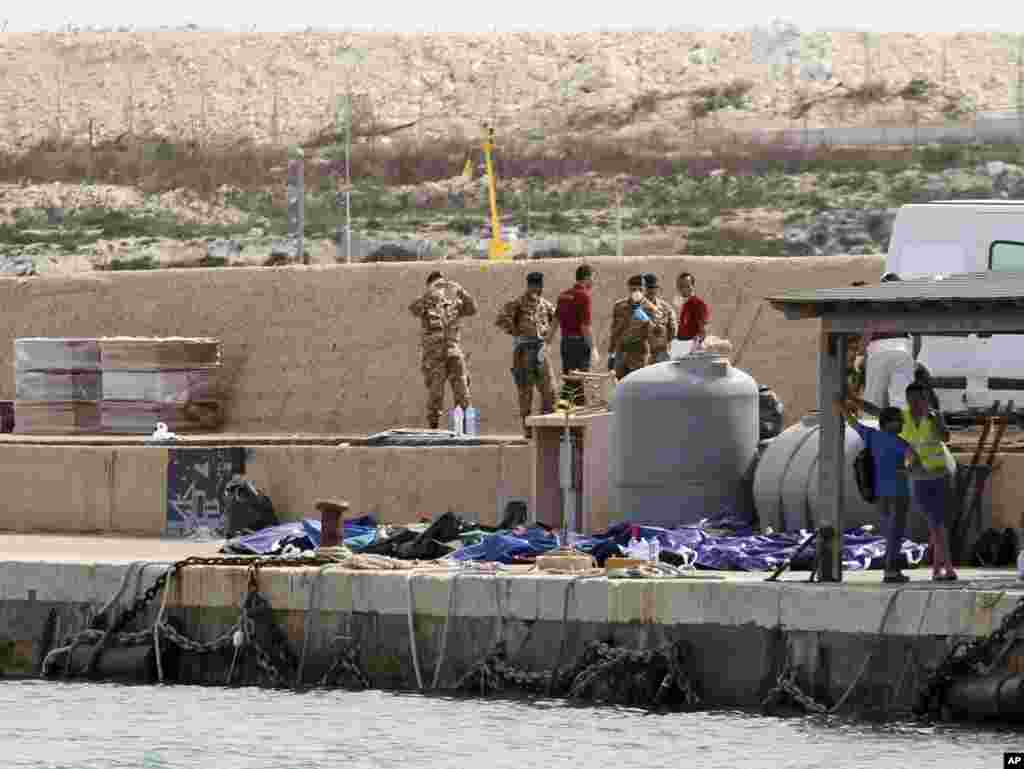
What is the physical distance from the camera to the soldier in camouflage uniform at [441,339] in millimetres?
29844

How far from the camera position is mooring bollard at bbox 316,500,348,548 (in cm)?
2264

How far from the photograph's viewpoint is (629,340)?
28203mm

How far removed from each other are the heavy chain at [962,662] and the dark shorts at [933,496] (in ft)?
5.53

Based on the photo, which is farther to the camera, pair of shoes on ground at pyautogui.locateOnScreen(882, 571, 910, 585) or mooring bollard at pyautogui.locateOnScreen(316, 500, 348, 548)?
mooring bollard at pyautogui.locateOnScreen(316, 500, 348, 548)

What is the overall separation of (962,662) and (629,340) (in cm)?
952

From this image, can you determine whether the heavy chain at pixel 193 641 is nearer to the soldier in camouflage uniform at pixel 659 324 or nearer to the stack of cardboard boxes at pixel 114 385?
the soldier in camouflage uniform at pixel 659 324

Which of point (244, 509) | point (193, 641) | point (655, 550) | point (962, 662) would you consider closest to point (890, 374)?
point (655, 550)

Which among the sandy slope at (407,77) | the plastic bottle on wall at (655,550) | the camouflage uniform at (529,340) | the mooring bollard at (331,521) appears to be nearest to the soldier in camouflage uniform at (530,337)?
A: the camouflage uniform at (529,340)

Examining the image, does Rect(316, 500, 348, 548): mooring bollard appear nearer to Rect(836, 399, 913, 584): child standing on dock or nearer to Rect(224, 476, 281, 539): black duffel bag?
Rect(224, 476, 281, 539): black duffel bag

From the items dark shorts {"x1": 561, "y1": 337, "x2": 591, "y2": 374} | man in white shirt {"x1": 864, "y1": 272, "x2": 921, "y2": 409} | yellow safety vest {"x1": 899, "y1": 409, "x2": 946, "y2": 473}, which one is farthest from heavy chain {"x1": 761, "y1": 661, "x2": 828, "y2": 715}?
dark shorts {"x1": 561, "y1": 337, "x2": 591, "y2": 374}

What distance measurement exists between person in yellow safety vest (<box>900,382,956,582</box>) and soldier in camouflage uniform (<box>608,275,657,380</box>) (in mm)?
7560

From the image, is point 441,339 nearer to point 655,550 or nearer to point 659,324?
point 659,324

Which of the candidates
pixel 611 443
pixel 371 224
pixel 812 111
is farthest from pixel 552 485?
pixel 812 111

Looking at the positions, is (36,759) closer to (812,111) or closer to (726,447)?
(726,447)
